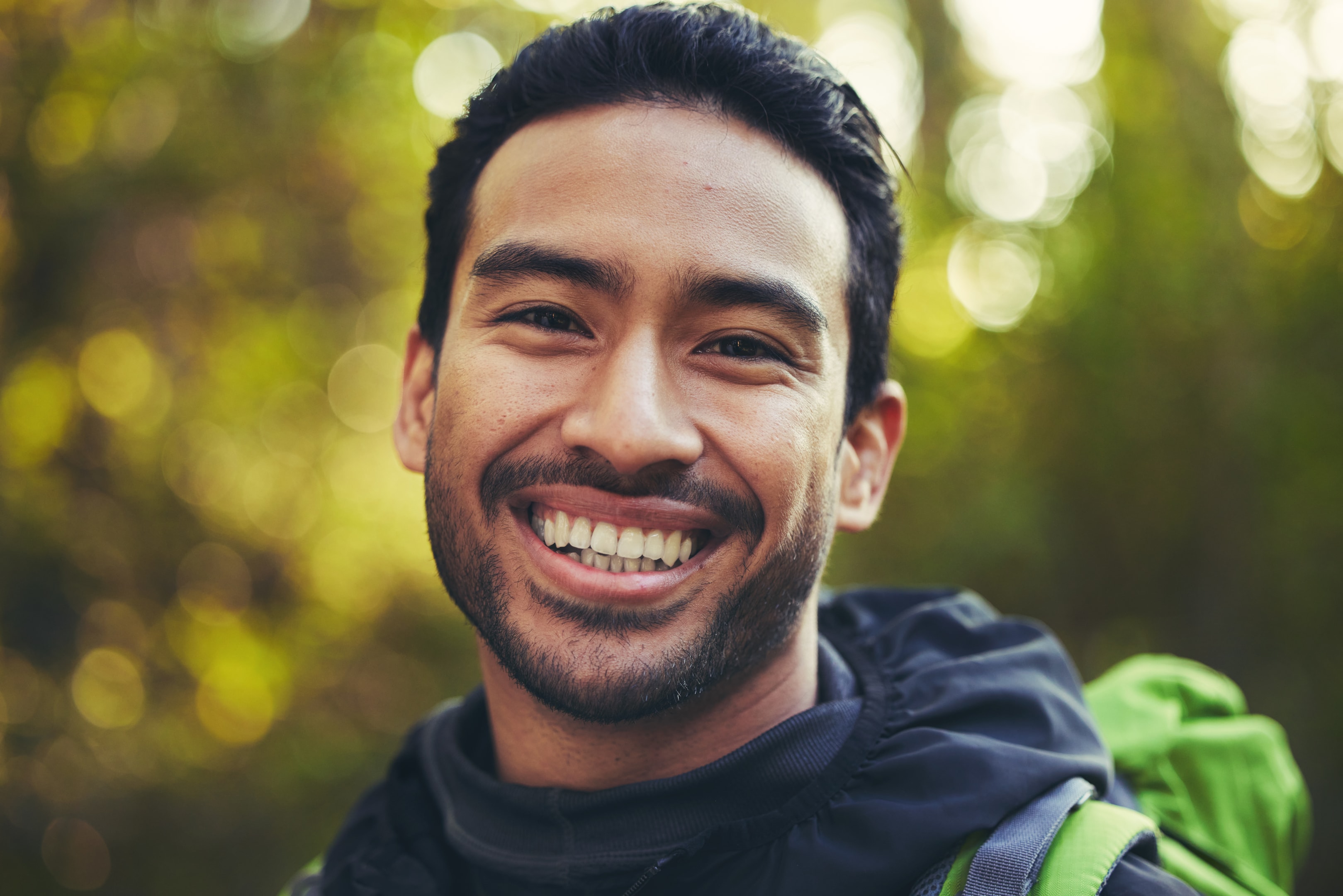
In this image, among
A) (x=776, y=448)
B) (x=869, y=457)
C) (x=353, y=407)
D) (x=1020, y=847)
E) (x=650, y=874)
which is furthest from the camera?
(x=353, y=407)

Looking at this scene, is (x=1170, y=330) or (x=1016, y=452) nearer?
(x=1170, y=330)

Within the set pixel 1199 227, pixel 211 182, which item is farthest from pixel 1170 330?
pixel 211 182

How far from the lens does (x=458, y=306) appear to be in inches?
67.9

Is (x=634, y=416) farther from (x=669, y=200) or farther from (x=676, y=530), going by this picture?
(x=669, y=200)

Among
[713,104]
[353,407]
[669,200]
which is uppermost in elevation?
[713,104]

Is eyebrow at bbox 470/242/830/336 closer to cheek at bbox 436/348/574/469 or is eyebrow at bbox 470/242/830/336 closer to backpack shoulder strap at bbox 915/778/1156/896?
cheek at bbox 436/348/574/469

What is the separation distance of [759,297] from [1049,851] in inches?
39.1

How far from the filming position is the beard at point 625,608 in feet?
4.62

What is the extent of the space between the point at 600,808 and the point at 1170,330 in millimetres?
6086

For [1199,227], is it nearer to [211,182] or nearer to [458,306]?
[458,306]

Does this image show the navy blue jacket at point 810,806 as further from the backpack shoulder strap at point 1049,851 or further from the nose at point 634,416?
the nose at point 634,416

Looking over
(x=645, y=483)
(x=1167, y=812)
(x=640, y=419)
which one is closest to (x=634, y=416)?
(x=640, y=419)

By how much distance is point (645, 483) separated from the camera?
143 centimetres


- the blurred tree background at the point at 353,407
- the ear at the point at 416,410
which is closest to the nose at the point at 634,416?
the ear at the point at 416,410
